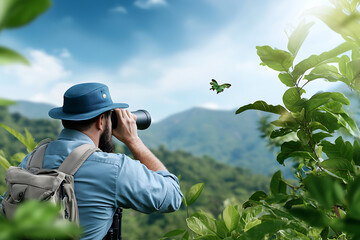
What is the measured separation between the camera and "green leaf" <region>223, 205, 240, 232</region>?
82 cm

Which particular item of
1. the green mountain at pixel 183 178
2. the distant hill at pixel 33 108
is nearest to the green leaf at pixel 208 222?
the green mountain at pixel 183 178

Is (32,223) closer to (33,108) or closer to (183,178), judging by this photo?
(183,178)

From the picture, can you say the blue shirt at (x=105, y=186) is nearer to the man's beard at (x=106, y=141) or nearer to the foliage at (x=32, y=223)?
the man's beard at (x=106, y=141)

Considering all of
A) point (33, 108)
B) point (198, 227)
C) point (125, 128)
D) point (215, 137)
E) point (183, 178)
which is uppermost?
point (125, 128)

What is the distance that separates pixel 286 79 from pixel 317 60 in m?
0.08

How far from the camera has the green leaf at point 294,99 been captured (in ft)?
2.45

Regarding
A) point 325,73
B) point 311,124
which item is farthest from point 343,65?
point 311,124

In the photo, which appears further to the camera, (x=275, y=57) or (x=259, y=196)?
(x=259, y=196)

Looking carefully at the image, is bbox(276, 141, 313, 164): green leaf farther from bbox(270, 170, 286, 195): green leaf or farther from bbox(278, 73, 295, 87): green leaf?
bbox(278, 73, 295, 87): green leaf

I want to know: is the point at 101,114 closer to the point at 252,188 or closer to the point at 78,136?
the point at 78,136

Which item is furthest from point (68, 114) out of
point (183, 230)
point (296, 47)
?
point (296, 47)

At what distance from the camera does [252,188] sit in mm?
43938

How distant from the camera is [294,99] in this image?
2.47ft

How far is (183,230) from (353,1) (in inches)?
28.8
